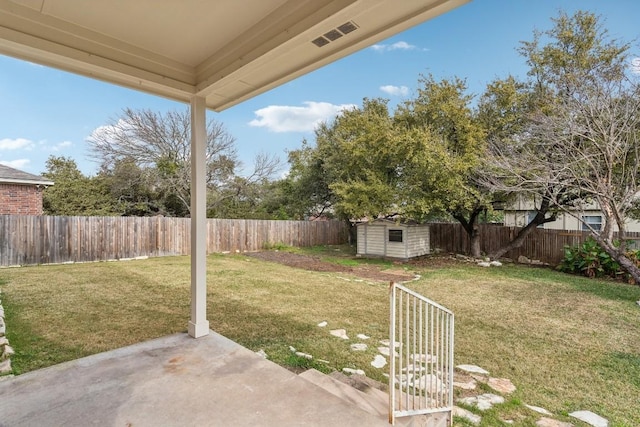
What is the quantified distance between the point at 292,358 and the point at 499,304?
409 cm

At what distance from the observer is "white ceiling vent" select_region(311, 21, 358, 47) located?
1.84 m

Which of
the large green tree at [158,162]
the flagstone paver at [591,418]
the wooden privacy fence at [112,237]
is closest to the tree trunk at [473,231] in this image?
the wooden privacy fence at [112,237]

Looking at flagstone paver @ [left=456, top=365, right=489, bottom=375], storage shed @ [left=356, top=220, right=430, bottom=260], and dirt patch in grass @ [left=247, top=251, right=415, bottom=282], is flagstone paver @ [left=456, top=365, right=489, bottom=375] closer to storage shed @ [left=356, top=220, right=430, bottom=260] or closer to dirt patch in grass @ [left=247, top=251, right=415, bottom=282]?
dirt patch in grass @ [left=247, top=251, right=415, bottom=282]

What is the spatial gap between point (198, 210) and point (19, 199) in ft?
35.6

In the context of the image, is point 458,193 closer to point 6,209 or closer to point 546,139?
point 546,139

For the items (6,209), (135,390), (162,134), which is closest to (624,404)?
(135,390)

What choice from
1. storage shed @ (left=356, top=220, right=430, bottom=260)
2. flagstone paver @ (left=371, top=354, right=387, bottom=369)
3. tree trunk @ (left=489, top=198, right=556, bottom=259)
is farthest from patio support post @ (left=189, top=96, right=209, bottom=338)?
tree trunk @ (left=489, top=198, right=556, bottom=259)

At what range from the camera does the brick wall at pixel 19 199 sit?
9781mm

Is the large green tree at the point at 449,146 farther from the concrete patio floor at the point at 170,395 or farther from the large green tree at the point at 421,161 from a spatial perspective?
the concrete patio floor at the point at 170,395

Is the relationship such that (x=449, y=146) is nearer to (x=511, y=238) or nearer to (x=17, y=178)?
(x=511, y=238)

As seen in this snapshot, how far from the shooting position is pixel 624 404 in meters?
2.54

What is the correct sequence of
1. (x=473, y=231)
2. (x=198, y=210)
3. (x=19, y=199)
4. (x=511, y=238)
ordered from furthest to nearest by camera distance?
(x=511, y=238) < (x=473, y=231) < (x=19, y=199) < (x=198, y=210)

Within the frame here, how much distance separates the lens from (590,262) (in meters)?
8.05

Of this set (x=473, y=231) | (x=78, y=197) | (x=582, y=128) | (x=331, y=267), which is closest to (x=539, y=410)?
(x=582, y=128)
